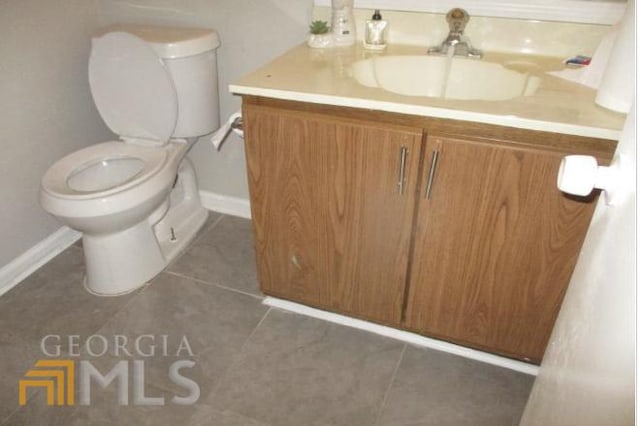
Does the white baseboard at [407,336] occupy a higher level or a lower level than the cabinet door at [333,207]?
lower

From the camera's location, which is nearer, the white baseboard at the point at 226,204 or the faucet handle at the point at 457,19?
the faucet handle at the point at 457,19

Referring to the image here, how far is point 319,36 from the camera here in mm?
1485

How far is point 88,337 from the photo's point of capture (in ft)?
4.99

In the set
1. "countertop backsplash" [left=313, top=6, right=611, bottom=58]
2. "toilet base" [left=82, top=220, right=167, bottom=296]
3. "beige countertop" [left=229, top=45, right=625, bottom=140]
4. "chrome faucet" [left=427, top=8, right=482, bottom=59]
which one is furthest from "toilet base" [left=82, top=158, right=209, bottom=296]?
"chrome faucet" [left=427, top=8, right=482, bottom=59]

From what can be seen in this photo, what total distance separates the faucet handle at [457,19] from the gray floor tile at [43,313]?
1.41 m

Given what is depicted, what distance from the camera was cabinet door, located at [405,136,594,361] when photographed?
1.09 m

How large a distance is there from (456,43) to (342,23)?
14.2 inches

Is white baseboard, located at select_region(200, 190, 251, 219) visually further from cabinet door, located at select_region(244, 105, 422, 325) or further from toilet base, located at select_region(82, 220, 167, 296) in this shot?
cabinet door, located at select_region(244, 105, 422, 325)

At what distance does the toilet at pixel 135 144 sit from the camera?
153cm

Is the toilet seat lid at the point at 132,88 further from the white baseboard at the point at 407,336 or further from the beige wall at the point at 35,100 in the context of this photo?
the white baseboard at the point at 407,336

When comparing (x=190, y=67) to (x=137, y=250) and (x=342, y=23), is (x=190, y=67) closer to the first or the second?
(x=342, y=23)

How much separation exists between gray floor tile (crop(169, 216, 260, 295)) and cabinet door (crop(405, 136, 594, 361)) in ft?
2.22

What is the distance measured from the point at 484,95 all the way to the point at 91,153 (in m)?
1.37

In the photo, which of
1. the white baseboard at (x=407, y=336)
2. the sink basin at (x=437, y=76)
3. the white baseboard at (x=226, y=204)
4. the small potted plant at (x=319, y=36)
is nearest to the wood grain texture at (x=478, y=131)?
the sink basin at (x=437, y=76)
